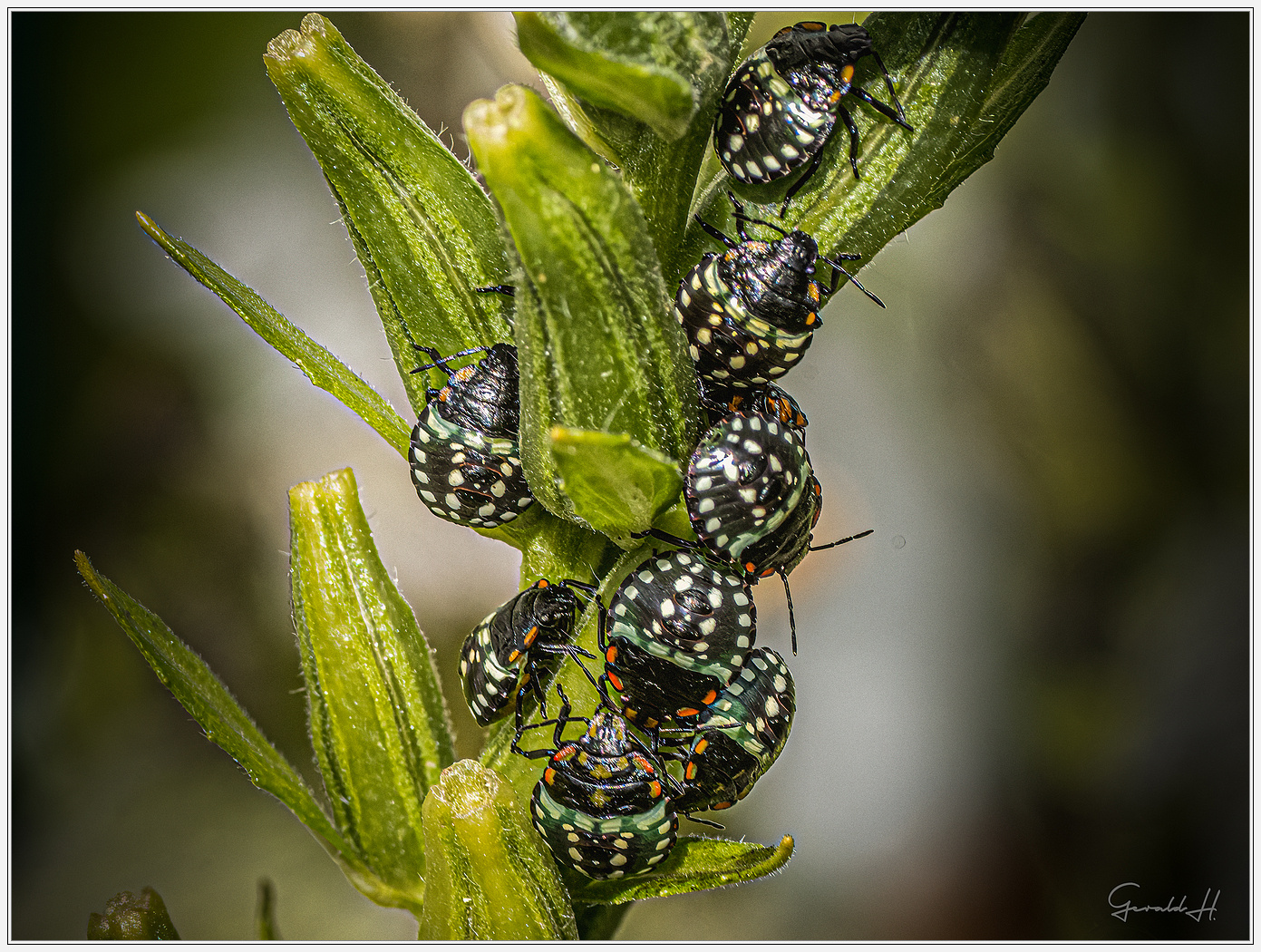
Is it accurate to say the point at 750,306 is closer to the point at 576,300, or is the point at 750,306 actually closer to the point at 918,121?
the point at 576,300

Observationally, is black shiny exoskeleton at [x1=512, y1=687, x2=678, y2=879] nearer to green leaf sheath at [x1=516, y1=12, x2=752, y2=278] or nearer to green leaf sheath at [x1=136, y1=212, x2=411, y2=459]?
green leaf sheath at [x1=136, y1=212, x2=411, y2=459]

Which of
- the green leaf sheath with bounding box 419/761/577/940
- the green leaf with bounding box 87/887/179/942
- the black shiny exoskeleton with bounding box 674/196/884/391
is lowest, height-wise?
the green leaf with bounding box 87/887/179/942

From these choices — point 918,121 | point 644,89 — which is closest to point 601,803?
point 644,89

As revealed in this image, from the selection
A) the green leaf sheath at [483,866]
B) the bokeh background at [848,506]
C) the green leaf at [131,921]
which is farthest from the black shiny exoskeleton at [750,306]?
the bokeh background at [848,506]

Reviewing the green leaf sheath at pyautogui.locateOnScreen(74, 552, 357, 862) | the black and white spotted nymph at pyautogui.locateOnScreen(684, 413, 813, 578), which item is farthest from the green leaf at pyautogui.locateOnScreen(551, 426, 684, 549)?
the green leaf sheath at pyautogui.locateOnScreen(74, 552, 357, 862)

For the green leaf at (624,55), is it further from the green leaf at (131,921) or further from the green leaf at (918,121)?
the green leaf at (131,921)

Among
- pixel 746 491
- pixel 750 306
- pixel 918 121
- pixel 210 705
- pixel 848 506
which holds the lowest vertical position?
pixel 848 506
